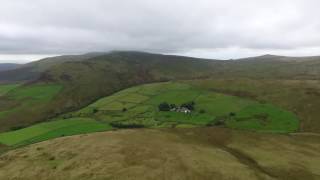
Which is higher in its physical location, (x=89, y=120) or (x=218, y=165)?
(x=218, y=165)

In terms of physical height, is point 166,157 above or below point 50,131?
above

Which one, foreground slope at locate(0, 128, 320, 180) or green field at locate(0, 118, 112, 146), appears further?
green field at locate(0, 118, 112, 146)

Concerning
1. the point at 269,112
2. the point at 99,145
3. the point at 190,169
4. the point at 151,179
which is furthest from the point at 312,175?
the point at 269,112

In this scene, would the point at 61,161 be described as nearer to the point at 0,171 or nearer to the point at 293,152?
the point at 0,171

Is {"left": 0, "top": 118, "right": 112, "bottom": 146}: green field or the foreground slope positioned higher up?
the foreground slope
